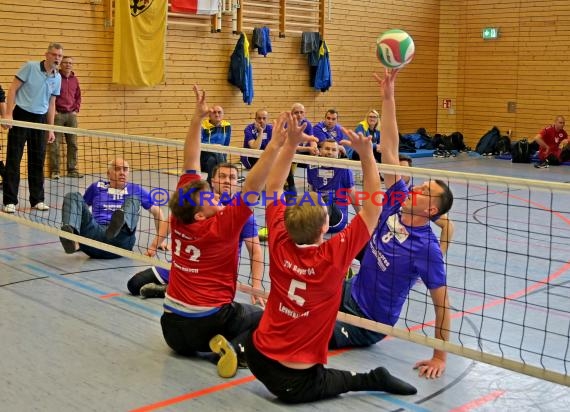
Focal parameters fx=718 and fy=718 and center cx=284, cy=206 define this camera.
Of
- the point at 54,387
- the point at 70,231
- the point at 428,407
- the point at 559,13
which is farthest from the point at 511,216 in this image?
the point at 559,13

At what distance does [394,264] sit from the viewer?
4.45m

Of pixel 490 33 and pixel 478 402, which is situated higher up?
pixel 490 33

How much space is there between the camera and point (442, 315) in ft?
14.0

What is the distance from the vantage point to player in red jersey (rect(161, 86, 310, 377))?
13.8 ft

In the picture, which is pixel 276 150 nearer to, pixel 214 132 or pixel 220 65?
pixel 214 132

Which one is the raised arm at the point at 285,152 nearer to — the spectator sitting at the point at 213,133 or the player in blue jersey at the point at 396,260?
the player in blue jersey at the point at 396,260

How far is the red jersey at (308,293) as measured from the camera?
11.7ft

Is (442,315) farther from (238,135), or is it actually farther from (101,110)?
(238,135)

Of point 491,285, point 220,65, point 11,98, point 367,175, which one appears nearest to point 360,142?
point 367,175

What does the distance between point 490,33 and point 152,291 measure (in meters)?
16.5

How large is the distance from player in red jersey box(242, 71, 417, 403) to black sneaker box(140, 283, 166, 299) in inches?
78.9

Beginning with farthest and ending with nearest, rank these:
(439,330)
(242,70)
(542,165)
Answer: (542,165) < (242,70) < (439,330)

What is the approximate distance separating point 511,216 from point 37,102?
21.6 feet

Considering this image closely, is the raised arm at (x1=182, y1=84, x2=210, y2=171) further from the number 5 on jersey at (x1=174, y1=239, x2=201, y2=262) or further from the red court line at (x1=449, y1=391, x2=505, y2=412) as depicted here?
the red court line at (x1=449, y1=391, x2=505, y2=412)
